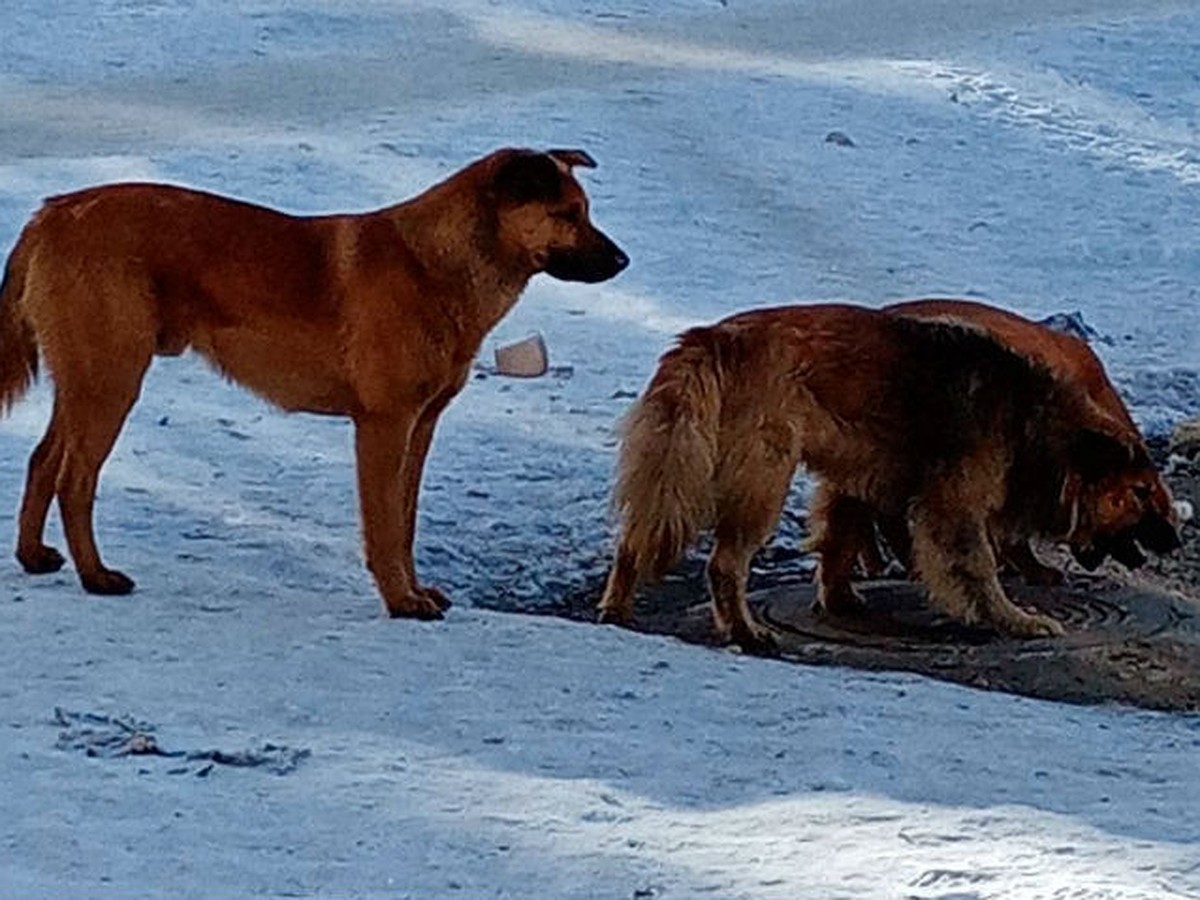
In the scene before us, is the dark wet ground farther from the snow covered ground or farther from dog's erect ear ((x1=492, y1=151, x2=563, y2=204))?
dog's erect ear ((x1=492, y1=151, x2=563, y2=204))

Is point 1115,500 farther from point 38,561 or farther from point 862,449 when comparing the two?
point 38,561

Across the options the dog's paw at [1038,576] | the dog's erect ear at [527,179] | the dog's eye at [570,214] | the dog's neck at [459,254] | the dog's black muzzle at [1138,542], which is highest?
the dog's erect ear at [527,179]

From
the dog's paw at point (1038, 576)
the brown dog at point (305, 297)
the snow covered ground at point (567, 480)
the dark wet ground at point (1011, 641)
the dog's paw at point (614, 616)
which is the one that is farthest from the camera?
the dog's paw at point (1038, 576)

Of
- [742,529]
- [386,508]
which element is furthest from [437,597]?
[742,529]

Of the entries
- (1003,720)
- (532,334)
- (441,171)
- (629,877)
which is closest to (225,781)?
(629,877)

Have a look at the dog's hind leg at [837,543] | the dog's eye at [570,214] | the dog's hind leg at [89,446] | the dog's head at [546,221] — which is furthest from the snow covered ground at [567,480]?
the dog's eye at [570,214]

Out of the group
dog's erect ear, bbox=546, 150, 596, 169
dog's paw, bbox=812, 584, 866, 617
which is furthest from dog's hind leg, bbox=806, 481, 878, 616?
dog's erect ear, bbox=546, 150, 596, 169

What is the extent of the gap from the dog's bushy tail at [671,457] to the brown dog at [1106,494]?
0.84 metres

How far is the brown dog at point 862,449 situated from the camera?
8703 millimetres

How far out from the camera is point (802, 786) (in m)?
6.57

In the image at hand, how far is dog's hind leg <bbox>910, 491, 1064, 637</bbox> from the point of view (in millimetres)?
9125

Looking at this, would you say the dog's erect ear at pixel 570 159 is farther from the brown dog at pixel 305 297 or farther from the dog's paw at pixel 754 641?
the dog's paw at pixel 754 641

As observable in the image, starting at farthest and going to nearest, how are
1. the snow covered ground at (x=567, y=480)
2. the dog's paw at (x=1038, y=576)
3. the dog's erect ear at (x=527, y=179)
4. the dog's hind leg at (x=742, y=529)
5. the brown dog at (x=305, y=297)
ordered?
1. the dog's paw at (x=1038, y=576)
2. the dog's hind leg at (x=742, y=529)
3. the dog's erect ear at (x=527, y=179)
4. the brown dog at (x=305, y=297)
5. the snow covered ground at (x=567, y=480)

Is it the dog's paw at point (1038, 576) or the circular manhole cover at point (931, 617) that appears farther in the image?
the dog's paw at point (1038, 576)
